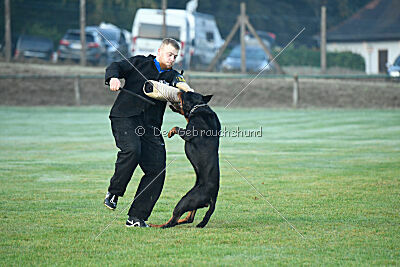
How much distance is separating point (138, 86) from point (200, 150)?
0.89 meters

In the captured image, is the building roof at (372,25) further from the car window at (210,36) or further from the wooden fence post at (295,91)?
the wooden fence post at (295,91)

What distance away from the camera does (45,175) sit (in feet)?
33.7

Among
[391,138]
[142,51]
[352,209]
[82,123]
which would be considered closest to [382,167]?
[352,209]

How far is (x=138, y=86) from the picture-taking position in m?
6.69

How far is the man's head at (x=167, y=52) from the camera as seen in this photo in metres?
6.53

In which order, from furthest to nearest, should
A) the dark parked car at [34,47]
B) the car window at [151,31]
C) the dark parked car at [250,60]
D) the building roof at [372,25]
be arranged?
the building roof at [372,25] → the dark parked car at [34,47] → the dark parked car at [250,60] → the car window at [151,31]

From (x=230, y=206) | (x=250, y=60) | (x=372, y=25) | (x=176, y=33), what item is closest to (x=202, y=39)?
(x=176, y=33)

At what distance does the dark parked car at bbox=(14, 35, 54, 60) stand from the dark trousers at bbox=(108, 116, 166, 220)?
2716 centimetres

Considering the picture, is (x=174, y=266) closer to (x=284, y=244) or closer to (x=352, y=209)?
(x=284, y=244)

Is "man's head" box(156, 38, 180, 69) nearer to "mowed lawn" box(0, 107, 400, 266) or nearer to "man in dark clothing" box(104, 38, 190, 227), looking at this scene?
"man in dark clothing" box(104, 38, 190, 227)

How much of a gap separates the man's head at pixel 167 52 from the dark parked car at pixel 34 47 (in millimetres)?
27165

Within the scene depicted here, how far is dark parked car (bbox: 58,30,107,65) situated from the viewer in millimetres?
32750

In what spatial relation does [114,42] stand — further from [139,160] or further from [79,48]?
[139,160]

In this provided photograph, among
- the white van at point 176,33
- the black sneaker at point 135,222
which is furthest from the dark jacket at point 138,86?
the white van at point 176,33
